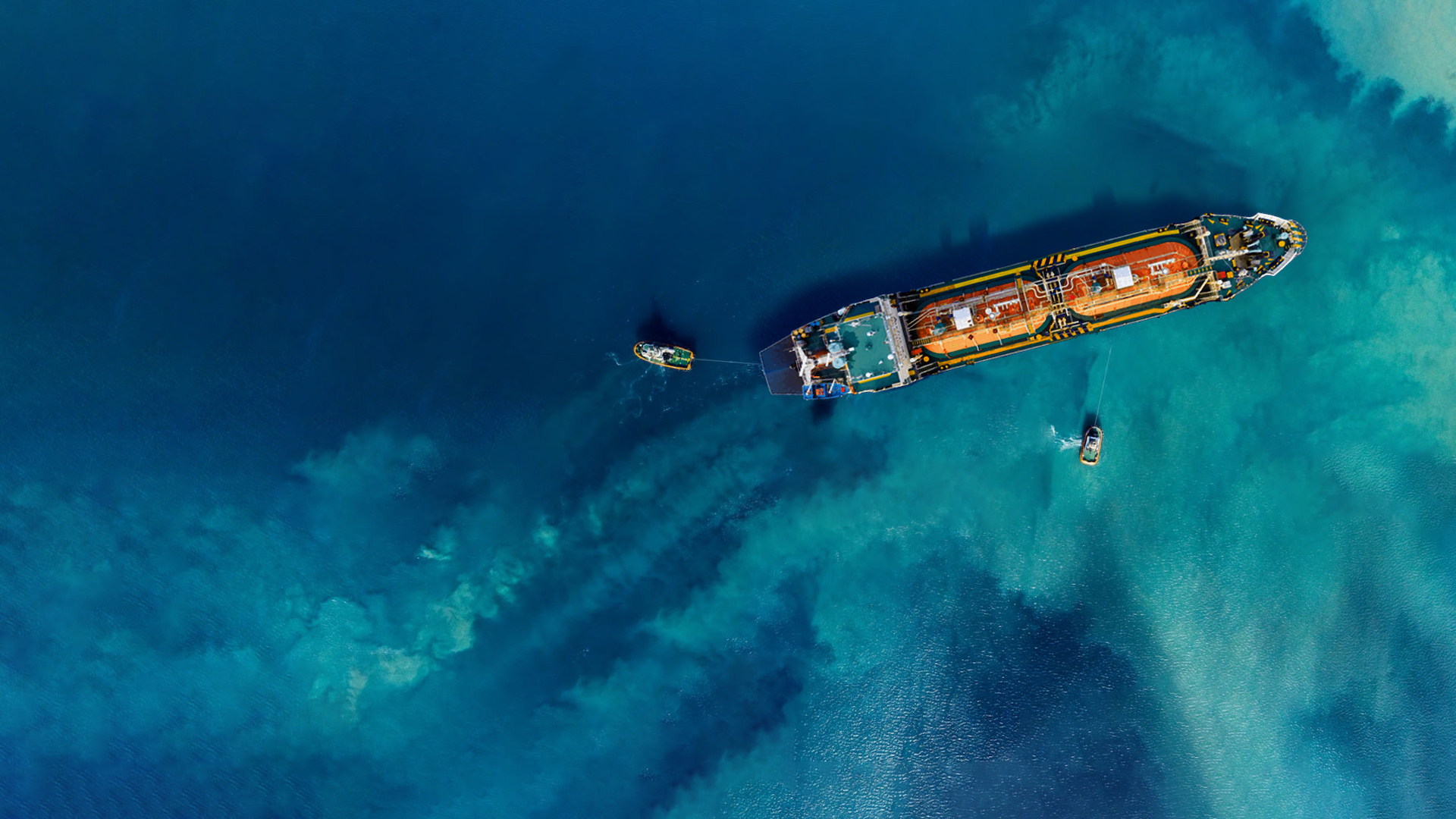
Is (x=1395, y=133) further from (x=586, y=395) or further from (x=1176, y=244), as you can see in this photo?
(x=586, y=395)

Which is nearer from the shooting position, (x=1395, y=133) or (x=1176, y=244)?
(x=1176, y=244)

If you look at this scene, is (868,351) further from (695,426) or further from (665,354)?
(665,354)

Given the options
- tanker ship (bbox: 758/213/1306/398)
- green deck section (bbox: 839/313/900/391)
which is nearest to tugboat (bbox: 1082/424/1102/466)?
tanker ship (bbox: 758/213/1306/398)

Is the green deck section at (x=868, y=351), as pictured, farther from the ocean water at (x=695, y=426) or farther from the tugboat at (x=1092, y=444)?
the tugboat at (x=1092, y=444)

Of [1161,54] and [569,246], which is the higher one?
[1161,54]

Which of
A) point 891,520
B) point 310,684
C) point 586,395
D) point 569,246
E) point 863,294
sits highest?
point 569,246

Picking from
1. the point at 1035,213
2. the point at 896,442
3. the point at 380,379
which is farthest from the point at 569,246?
the point at 1035,213

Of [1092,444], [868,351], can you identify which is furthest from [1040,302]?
[868,351]

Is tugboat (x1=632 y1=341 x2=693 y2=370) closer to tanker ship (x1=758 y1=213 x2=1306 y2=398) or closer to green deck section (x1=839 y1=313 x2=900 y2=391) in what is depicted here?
tanker ship (x1=758 y1=213 x2=1306 y2=398)
